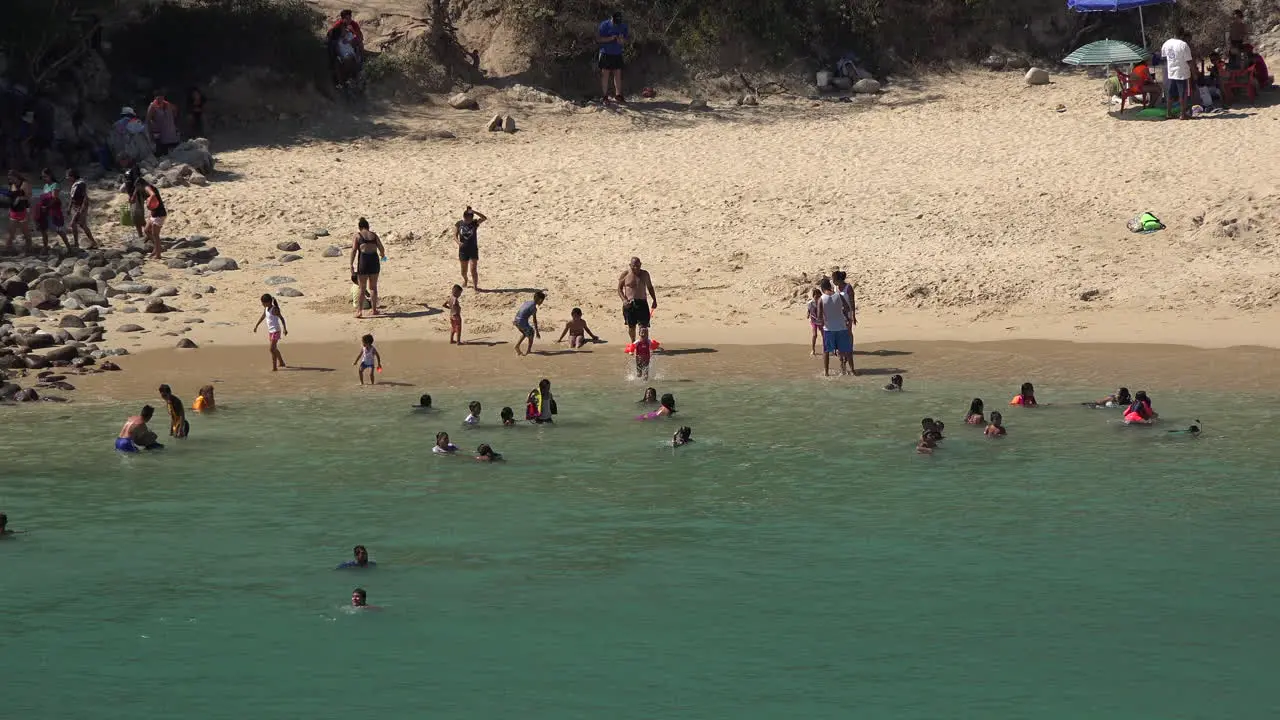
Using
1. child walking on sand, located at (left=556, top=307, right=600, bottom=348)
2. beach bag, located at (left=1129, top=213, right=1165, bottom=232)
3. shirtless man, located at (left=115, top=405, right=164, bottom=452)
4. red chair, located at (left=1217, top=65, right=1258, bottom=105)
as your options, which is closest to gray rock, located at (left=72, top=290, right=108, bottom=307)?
shirtless man, located at (left=115, top=405, right=164, bottom=452)

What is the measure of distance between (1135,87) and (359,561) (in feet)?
76.3

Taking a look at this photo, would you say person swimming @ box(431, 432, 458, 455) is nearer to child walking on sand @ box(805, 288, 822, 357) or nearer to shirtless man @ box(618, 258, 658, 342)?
shirtless man @ box(618, 258, 658, 342)

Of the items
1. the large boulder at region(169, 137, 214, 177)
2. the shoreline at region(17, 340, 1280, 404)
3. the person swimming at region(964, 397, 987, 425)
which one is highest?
the large boulder at region(169, 137, 214, 177)

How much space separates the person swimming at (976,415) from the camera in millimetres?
22875

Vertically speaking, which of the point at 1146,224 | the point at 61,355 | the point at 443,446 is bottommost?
the point at 443,446

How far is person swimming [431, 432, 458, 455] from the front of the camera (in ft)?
73.0

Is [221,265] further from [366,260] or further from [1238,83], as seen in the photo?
[1238,83]

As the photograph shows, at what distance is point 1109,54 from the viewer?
35.5 m

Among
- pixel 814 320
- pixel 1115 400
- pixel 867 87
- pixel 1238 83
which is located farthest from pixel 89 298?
pixel 1238 83

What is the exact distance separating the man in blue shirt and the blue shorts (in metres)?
14.2

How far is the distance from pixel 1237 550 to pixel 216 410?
44.2 feet

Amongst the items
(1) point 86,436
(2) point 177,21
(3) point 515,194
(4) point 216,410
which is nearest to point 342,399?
(4) point 216,410

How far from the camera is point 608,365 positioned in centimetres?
2709

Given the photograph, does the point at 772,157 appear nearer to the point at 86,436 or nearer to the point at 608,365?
the point at 608,365
